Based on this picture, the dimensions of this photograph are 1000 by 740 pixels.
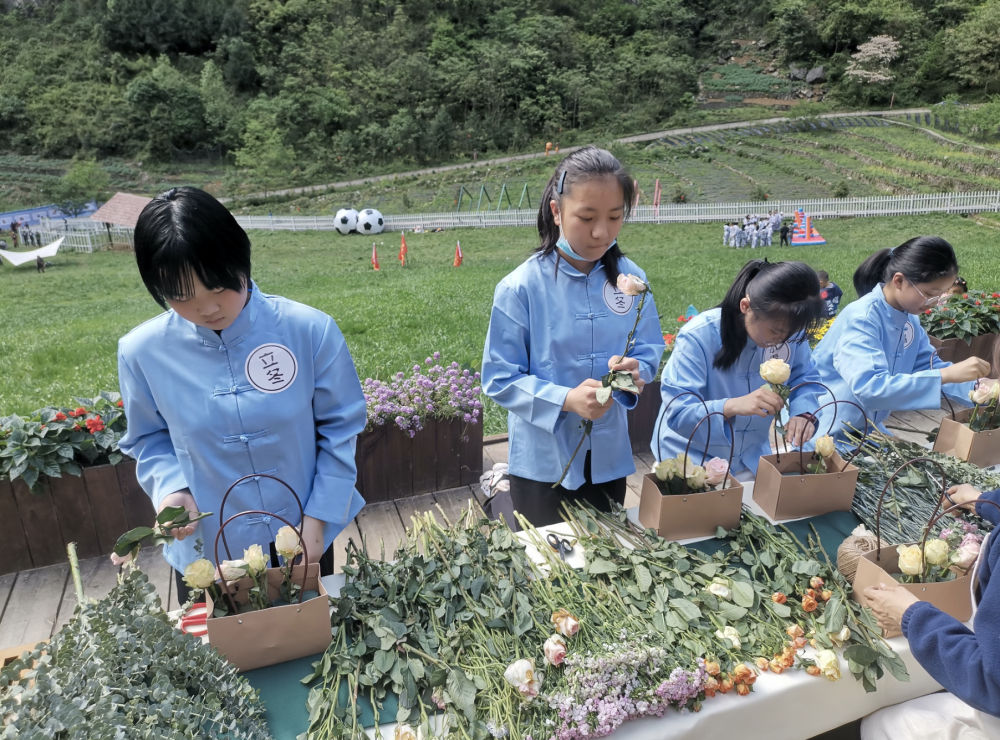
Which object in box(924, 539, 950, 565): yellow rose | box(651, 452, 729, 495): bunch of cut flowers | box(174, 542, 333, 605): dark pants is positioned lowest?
box(174, 542, 333, 605): dark pants

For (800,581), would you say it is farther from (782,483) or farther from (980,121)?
(980,121)

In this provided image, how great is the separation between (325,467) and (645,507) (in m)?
0.85

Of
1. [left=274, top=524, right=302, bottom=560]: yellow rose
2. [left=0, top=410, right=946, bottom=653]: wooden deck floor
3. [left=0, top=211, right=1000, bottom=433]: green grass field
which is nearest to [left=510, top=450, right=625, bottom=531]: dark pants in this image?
[left=0, top=410, right=946, bottom=653]: wooden deck floor

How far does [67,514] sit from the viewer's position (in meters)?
2.86

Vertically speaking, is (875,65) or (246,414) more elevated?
(875,65)

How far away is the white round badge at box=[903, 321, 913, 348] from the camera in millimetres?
2408

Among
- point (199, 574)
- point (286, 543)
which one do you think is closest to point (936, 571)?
point (286, 543)

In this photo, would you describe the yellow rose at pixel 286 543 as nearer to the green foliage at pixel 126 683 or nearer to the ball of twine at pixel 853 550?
the green foliage at pixel 126 683

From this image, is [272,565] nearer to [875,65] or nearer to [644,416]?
[644,416]

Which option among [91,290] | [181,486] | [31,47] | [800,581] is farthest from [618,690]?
Result: [31,47]

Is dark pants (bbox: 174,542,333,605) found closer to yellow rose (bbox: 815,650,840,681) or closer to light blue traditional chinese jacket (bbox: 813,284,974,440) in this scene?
yellow rose (bbox: 815,650,840,681)

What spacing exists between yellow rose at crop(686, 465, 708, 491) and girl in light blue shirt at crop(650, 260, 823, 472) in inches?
11.4

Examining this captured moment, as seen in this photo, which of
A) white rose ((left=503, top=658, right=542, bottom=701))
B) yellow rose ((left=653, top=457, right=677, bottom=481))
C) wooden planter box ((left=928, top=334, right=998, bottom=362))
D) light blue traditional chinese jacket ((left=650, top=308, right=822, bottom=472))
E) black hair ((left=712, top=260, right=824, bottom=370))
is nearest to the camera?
white rose ((left=503, top=658, right=542, bottom=701))

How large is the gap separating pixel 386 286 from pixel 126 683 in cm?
952
